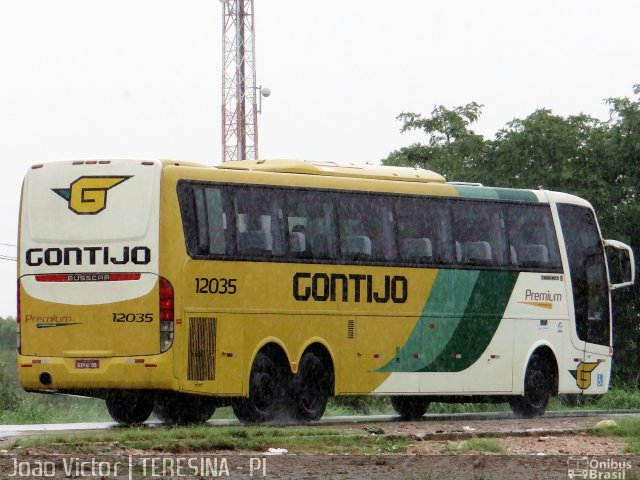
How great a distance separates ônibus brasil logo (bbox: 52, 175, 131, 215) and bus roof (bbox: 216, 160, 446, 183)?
1.92 meters

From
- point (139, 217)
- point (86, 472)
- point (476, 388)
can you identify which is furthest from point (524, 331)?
point (86, 472)

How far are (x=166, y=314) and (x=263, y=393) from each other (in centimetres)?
205

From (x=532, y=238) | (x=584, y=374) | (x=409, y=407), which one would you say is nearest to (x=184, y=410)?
(x=409, y=407)

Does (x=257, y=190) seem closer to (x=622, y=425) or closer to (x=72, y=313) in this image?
(x=72, y=313)

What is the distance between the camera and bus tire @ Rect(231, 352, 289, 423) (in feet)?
71.6

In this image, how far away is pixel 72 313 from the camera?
68.2 feet

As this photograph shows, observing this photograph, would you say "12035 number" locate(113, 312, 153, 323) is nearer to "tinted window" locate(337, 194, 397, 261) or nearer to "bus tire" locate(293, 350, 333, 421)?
"bus tire" locate(293, 350, 333, 421)

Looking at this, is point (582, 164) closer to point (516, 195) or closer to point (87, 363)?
point (516, 195)

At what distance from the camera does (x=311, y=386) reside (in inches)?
893

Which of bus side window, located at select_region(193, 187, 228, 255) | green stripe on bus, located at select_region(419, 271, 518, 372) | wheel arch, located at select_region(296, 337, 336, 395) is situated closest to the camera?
bus side window, located at select_region(193, 187, 228, 255)

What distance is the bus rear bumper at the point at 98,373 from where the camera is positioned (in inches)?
808

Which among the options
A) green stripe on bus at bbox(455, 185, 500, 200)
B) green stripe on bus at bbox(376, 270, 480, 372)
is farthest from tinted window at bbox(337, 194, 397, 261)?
green stripe on bus at bbox(455, 185, 500, 200)

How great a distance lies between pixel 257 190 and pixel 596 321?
300 inches

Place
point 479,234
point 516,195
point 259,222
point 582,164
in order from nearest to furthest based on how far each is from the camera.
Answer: point 259,222 < point 479,234 < point 516,195 < point 582,164
